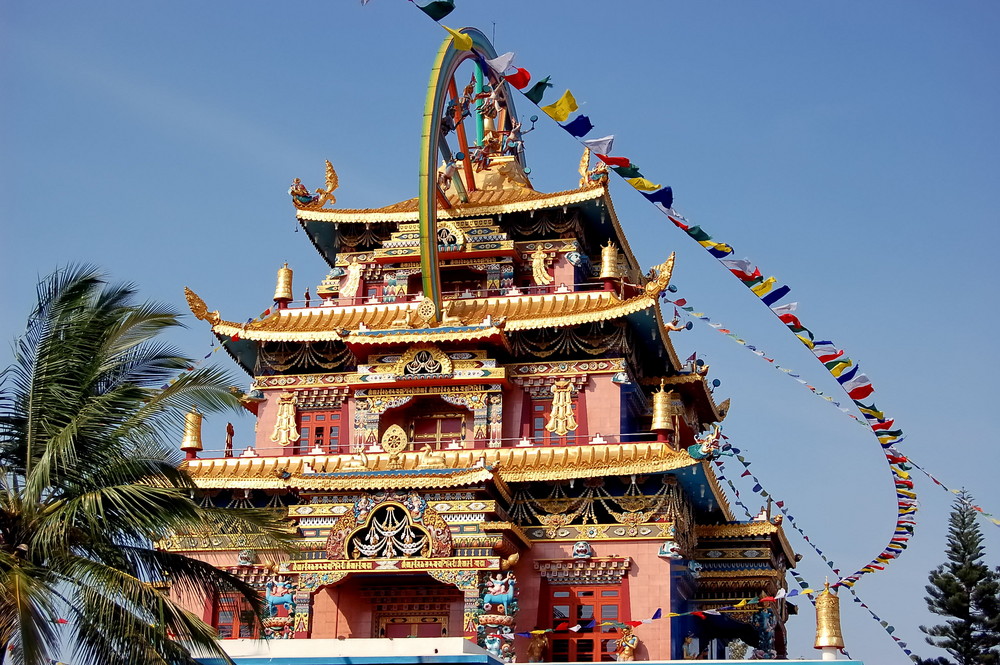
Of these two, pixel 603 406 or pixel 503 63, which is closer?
pixel 503 63

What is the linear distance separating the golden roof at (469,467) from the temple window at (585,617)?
2.38 metres

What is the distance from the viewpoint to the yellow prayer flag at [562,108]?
77.7 feet

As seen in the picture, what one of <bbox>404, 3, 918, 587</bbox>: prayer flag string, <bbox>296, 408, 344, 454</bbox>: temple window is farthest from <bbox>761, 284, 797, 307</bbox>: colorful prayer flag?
<bbox>296, 408, 344, 454</bbox>: temple window

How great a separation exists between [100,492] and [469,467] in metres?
11.7

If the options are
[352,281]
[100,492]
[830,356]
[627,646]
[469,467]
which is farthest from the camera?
[352,281]

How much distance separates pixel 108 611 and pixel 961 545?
110ft

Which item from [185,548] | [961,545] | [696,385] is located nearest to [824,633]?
[696,385]

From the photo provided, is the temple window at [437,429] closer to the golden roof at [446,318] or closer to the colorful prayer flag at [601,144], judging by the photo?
the golden roof at [446,318]

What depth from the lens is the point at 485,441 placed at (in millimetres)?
30016

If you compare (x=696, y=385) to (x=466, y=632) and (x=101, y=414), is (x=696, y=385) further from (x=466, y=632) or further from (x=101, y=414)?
(x=101, y=414)

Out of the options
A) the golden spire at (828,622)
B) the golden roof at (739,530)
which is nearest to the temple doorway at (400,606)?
the golden roof at (739,530)

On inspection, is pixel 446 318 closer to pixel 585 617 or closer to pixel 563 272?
pixel 563 272

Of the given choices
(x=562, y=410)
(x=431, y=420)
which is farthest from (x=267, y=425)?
(x=562, y=410)

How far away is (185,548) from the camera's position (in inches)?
1137
